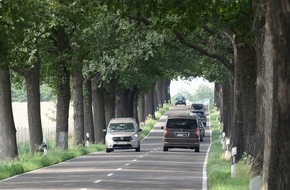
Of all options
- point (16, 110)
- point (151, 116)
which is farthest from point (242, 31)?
point (16, 110)

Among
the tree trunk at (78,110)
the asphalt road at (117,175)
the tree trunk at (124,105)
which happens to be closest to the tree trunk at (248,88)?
the asphalt road at (117,175)

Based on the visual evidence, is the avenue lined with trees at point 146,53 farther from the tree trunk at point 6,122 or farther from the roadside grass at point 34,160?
the roadside grass at point 34,160

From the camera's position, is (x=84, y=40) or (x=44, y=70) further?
(x=44, y=70)

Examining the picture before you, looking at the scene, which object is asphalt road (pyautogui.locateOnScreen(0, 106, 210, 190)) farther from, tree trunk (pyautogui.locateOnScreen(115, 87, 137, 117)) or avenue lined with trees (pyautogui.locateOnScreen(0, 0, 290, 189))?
tree trunk (pyautogui.locateOnScreen(115, 87, 137, 117))

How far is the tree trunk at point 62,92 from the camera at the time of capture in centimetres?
5231

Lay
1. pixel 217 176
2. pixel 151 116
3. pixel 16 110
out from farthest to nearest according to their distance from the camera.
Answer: pixel 16 110, pixel 151 116, pixel 217 176

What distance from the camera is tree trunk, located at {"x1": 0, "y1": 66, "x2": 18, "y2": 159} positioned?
44.2 meters

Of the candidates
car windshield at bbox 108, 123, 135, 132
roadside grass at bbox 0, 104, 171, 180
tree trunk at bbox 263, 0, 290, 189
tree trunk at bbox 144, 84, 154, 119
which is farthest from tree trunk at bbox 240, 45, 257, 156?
tree trunk at bbox 144, 84, 154, 119

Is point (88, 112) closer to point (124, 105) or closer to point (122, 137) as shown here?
point (122, 137)

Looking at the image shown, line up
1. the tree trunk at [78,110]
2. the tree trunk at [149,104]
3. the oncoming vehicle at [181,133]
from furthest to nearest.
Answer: the tree trunk at [149,104], the tree trunk at [78,110], the oncoming vehicle at [181,133]

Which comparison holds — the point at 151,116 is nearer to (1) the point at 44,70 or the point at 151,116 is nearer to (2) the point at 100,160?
(1) the point at 44,70

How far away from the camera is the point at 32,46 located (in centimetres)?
4831

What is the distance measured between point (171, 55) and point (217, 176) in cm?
3325

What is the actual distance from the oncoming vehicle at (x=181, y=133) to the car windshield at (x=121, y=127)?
5.59 feet
